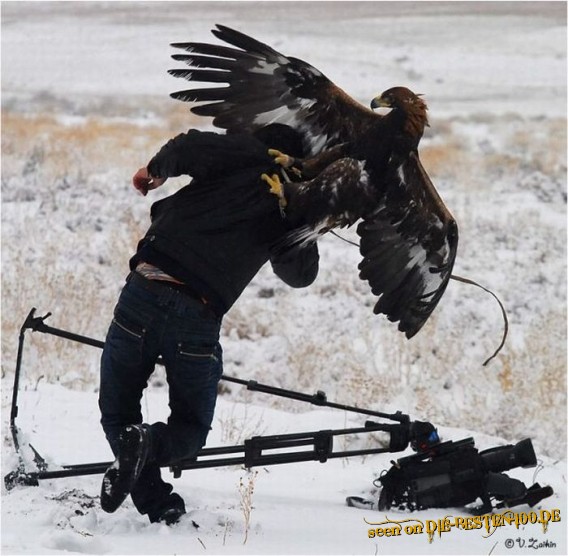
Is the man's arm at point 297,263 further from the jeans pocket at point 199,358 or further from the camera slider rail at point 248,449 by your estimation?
the camera slider rail at point 248,449

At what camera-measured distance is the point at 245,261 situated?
3432 millimetres

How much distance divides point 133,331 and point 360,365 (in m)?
4.05

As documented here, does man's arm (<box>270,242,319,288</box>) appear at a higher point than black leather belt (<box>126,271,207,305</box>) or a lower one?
higher

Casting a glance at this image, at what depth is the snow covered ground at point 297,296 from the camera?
3936 millimetres

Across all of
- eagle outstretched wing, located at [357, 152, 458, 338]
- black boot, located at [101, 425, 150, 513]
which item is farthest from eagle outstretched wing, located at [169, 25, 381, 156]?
black boot, located at [101, 425, 150, 513]

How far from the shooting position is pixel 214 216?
3.37 metres

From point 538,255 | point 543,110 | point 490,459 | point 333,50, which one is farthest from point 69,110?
point 490,459

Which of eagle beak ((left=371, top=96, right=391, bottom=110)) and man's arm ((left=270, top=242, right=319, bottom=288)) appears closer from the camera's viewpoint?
eagle beak ((left=371, top=96, right=391, bottom=110))

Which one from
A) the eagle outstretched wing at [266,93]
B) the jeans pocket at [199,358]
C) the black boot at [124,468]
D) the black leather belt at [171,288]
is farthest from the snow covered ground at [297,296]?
the eagle outstretched wing at [266,93]

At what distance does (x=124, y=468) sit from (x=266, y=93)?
4.97 feet

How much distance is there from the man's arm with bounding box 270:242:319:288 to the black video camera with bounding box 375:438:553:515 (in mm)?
1129

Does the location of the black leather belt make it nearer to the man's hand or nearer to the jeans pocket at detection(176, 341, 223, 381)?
the jeans pocket at detection(176, 341, 223, 381)

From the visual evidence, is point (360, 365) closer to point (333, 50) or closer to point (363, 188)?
point (363, 188)

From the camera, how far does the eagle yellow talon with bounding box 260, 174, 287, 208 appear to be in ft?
10.9
